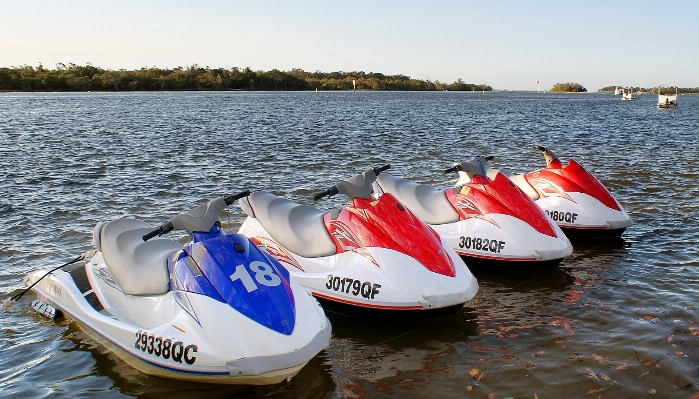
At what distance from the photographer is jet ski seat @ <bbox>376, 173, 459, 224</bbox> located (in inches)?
310

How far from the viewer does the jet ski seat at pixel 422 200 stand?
7863 millimetres

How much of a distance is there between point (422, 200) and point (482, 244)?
3.30 ft

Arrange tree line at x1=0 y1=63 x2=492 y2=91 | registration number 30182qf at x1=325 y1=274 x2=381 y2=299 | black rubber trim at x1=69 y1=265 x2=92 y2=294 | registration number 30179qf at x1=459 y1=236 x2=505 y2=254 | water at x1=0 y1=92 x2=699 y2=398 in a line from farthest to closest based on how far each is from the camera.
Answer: tree line at x1=0 y1=63 x2=492 y2=91, registration number 30179qf at x1=459 y1=236 x2=505 y2=254, registration number 30182qf at x1=325 y1=274 x2=381 y2=299, black rubber trim at x1=69 y1=265 x2=92 y2=294, water at x1=0 y1=92 x2=699 y2=398

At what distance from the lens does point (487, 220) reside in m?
7.64

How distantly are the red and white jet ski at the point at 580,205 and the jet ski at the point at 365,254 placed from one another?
3.50m

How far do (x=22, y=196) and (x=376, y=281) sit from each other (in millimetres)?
9947

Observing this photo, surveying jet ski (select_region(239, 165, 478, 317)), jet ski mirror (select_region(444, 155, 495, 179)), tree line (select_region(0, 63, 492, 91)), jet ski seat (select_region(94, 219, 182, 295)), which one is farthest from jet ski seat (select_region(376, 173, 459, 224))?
tree line (select_region(0, 63, 492, 91))

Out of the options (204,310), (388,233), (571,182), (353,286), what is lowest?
(353,286)

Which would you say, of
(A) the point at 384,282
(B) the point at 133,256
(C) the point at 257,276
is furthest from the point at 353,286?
(B) the point at 133,256

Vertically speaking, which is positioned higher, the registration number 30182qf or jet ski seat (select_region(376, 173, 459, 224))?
jet ski seat (select_region(376, 173, 459, 224))

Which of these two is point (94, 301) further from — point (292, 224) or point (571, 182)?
point (571, 182)

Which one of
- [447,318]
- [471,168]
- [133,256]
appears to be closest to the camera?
[133,256]

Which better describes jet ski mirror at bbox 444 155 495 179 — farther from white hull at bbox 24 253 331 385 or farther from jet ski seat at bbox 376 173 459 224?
white hull at bbox 24 253 331 385

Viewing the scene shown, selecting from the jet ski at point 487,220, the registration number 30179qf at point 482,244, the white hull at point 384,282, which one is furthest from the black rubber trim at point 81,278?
the registration number 30179qf at point 482,244
